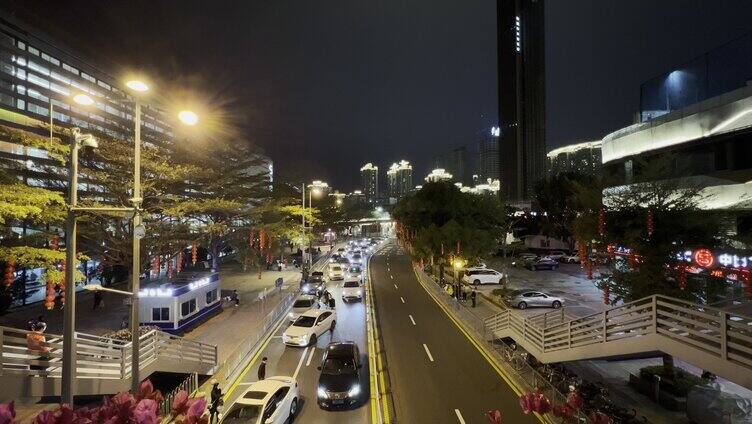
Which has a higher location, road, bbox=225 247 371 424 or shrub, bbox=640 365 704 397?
shrub, bbox=640 365 704 397

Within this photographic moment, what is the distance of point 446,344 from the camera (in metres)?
21.2

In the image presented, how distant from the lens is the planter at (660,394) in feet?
45.3

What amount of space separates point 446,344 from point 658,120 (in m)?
16.5

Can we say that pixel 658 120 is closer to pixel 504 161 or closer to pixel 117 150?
pixel 117 150

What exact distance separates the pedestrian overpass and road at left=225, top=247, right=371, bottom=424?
2.34m

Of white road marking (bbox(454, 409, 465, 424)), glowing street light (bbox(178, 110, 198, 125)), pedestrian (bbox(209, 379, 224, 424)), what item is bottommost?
white road marking (bbox(454, 409, 465, 424))

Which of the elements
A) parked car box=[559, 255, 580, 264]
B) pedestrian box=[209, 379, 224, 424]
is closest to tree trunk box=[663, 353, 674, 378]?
pedestrian box=[209, 379, 224, 424]

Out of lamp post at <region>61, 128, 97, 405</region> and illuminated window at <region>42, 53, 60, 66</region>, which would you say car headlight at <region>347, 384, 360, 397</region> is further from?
illuminated window at <region>42, 53, 60, 66</region>

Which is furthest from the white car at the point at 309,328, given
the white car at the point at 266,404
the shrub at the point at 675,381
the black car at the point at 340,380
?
the shrub at the point at 675,381

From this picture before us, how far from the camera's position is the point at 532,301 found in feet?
96.0

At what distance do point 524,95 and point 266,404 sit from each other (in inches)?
5874

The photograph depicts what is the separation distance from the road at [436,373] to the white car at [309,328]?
3.20 meters

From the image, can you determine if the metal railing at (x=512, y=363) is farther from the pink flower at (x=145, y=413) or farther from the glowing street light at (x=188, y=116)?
the glowing street light at (x=188, y=116)

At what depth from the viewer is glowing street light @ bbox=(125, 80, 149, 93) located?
30.4 feet
